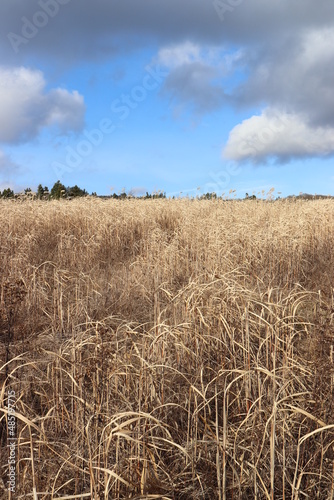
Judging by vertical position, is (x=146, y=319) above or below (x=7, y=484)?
above

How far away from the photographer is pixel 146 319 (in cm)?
337

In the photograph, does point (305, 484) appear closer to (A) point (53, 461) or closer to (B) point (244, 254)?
(A) point (53, 461)

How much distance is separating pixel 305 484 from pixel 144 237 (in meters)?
5.17

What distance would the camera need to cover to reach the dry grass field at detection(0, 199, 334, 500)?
4.88 ft

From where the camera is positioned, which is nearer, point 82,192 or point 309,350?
point 309,350

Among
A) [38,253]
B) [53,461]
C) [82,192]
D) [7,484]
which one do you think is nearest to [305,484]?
[53,461]

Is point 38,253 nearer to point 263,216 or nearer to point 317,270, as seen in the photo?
point 317,270

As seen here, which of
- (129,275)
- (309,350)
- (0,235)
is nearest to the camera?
(309,350)

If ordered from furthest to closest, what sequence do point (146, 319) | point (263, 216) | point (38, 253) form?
point (263, 216)
point (38, 253)
point (146, 319)

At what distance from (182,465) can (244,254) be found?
128 inches

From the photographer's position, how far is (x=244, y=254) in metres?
4.59

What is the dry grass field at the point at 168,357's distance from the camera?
1.49 metres

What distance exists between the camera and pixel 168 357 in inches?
83.5

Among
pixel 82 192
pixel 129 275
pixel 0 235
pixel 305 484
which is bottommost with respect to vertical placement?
pixel 305 484
